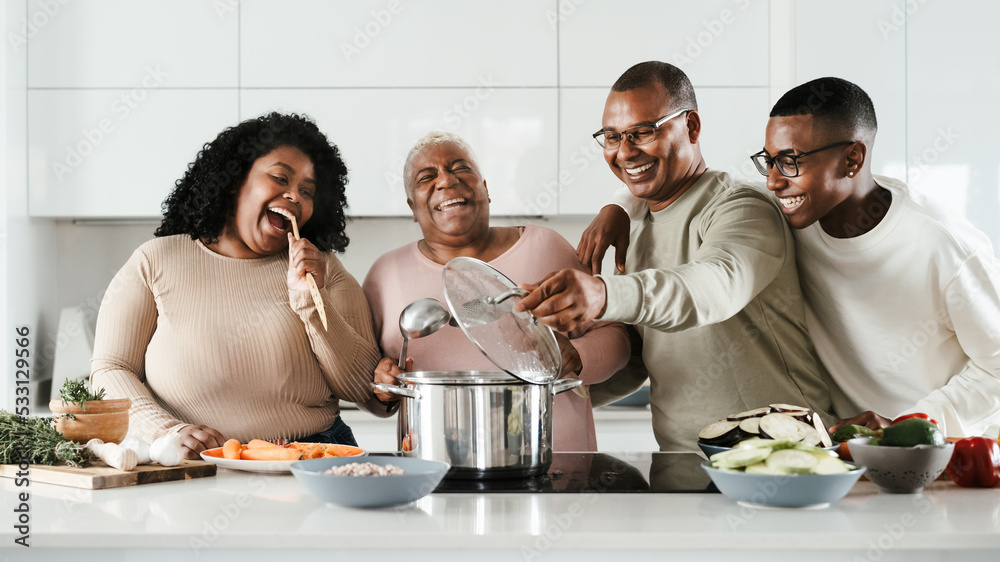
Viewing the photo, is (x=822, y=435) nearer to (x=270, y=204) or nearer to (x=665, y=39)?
(x=270, y=204)

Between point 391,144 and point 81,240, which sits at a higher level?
point 391,144

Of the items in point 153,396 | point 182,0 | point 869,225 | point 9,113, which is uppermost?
point 182,0

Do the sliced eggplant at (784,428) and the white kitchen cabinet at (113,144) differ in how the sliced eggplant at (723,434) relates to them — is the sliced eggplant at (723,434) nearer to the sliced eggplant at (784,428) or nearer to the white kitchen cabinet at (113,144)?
the sliced eggplant at (784,428)

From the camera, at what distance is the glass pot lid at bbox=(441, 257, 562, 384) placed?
1271 mm

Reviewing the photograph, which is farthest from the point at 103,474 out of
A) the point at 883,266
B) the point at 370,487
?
the point at 883,266

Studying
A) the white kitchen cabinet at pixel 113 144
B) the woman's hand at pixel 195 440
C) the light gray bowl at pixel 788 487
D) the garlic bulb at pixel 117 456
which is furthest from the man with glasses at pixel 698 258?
the white kitchen cabinet at pixel 113 144

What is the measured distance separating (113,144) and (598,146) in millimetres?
1816

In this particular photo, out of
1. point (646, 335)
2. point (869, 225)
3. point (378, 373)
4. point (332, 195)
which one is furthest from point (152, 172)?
point (869, 225)

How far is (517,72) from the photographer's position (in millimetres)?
3072

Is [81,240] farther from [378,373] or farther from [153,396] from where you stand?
[378,373]

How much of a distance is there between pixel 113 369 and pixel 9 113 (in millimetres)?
1804

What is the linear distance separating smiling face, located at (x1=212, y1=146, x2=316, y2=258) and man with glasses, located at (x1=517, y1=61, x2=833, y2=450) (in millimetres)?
698

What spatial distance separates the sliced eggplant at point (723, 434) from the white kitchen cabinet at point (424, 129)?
1.80 m

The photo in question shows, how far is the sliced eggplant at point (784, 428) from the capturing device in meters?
1.25
